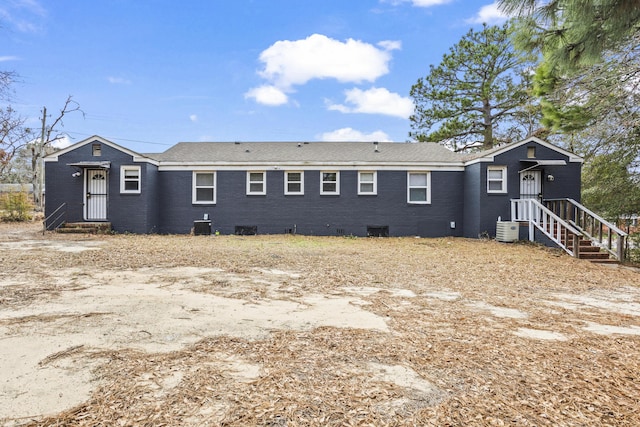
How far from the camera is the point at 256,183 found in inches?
592

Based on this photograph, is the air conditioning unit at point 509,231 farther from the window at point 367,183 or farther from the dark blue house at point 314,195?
the window at point 367,183

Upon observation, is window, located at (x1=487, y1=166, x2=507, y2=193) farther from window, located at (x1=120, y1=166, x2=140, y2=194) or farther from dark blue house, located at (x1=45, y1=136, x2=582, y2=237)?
window, located at (x1=120, y1=166, x2=140, y2=194)

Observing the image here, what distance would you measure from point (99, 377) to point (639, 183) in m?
12.9

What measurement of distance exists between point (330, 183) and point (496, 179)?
662 cm

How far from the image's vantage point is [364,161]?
14.9m

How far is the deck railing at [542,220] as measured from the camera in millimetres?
10930

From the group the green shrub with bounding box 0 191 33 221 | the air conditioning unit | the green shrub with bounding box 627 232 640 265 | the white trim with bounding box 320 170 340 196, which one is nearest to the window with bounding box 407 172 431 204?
the white trim with bounding box 320 170 340 196

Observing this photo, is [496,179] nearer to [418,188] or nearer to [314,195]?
[418,188]

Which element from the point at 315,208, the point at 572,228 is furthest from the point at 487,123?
the point at 315,208

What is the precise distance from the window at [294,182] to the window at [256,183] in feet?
2.96

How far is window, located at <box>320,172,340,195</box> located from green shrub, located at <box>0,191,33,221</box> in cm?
1725

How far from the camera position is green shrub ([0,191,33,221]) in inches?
757

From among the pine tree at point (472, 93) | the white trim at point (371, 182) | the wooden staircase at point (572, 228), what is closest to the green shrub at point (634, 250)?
the wooden staircase at point (572, 228)

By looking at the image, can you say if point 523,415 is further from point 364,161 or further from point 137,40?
point 137,40
